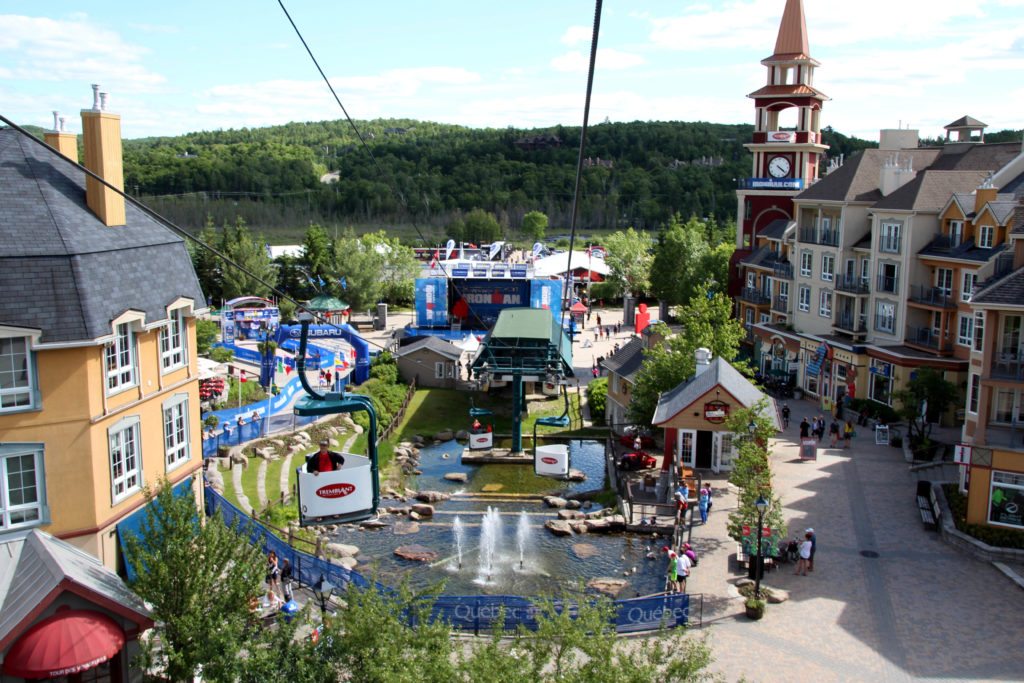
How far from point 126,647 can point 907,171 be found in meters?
41.1

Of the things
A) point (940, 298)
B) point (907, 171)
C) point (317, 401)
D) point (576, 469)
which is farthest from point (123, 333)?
point (907, 171)

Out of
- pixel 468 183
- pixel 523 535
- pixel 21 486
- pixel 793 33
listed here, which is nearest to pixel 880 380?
pixel 523 535

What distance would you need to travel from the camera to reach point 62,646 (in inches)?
644

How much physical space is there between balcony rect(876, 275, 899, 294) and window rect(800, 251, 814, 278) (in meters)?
6.30

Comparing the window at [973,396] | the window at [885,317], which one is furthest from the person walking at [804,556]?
the window at [885,317]

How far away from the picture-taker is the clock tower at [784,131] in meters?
57.7

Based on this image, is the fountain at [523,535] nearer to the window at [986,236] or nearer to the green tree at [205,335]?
the window at [986,236]

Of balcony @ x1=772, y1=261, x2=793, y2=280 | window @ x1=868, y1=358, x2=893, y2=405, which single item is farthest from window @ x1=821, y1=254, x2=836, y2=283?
window @ x1=868, y1=358, x2=893, y2=405

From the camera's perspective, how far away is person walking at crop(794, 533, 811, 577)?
24828mm

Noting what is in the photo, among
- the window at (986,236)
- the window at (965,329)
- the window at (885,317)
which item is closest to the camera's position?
the window at (986,236)

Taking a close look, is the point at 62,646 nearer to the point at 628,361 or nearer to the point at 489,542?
the point at 489,542

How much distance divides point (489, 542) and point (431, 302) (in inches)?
1450

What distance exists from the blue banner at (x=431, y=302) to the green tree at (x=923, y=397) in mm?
35248

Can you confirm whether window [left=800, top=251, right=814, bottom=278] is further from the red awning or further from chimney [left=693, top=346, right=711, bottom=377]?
the red awning
